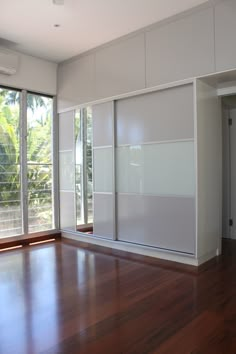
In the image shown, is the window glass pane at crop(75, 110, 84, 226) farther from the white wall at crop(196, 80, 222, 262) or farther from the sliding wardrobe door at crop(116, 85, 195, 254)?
the white wall at crop(196, 80, 222, 262)

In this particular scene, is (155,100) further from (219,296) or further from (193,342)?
(193,342)

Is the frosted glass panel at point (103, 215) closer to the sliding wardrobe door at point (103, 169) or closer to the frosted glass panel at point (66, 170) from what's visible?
the sliding wardrobe door at point (103, 169)

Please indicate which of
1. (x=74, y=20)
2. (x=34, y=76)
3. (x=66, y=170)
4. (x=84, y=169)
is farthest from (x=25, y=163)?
(x=74, y=20)

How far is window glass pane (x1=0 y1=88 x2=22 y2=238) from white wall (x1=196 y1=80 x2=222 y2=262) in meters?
2.99

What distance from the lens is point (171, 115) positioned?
12.8 ft

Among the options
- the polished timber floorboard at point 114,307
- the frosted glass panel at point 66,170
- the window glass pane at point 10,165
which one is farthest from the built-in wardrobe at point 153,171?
the window glass pane at point 10,165

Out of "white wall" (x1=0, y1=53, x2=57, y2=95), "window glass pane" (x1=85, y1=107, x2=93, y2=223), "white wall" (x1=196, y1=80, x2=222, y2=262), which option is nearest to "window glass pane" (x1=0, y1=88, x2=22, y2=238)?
"white wall" (x1=0, y1=53, x2=57, y2=95)

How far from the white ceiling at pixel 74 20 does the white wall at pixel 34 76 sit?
30 cm

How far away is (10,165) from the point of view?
16.3 feet

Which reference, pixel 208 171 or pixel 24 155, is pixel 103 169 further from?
pixel 208 171

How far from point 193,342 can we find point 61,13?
12.3 feet

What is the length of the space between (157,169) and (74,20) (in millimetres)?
2205

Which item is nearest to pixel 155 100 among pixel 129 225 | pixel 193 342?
pixel 129 225

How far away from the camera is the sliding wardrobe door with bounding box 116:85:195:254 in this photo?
3791 millimetres
